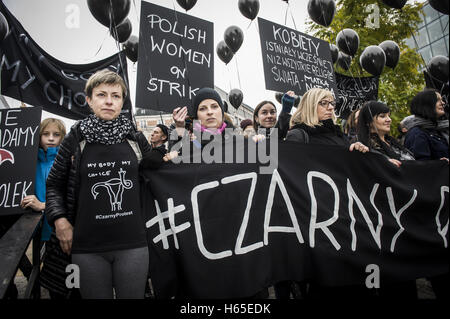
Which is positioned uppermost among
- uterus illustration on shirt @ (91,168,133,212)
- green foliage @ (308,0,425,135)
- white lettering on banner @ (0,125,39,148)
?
green foliage @ (308,0,425,135)

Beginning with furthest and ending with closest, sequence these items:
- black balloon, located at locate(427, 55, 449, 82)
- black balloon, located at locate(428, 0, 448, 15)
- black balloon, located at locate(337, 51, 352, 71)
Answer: black balloon, located at locate(337, 51, 352, 71) → black balloon, located at locate(427, 55, 449, 82) → black balloon, located at locate(428, 0, 448, 15)

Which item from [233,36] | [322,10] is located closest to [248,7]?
[233,36]

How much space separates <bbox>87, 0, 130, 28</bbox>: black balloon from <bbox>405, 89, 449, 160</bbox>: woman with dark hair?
349cm

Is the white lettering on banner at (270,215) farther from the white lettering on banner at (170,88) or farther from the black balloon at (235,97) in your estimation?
the black balloon at (235,97)

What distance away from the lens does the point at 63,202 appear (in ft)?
5.65

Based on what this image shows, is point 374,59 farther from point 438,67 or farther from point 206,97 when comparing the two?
point 206,97

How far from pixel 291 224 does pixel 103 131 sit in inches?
55.2

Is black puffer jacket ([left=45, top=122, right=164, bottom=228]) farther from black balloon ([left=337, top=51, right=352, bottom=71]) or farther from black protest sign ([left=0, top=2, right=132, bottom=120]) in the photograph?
black balloon ([left=337, top=51, right=352, bottom=71])

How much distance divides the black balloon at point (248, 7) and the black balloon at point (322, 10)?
0.97 meters

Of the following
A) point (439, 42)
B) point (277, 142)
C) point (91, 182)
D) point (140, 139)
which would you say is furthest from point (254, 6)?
point (439, 42)

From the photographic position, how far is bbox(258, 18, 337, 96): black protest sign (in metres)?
3.93

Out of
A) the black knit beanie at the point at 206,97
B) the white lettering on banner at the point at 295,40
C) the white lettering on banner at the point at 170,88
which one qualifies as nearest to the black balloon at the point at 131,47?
the white lettering on banner at the point at 295,40

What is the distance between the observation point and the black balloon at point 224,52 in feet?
22.6

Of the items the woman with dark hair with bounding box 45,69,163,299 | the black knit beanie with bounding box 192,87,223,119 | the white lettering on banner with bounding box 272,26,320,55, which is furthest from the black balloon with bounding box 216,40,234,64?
the woman with dark hair with bounding box 45,69,163,299
